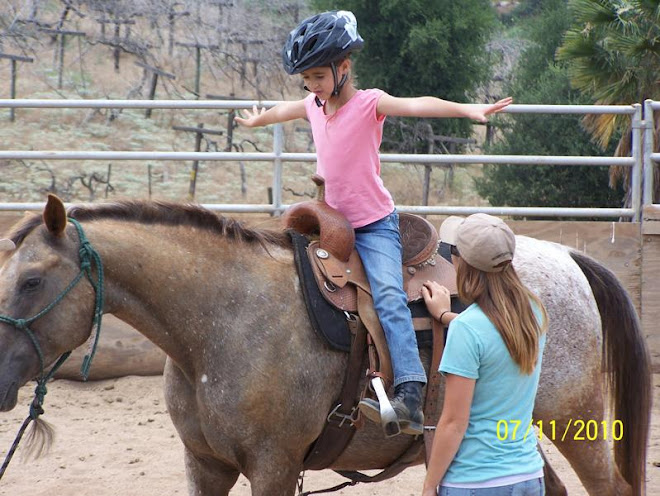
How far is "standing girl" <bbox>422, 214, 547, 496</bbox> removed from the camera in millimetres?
2236

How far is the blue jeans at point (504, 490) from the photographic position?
225cm

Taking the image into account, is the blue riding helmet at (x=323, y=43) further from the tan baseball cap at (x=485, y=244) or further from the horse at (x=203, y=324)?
the tan baseball cap at (x=485, y=244)

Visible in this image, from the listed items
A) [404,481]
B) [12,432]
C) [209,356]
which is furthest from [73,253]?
[12,432]

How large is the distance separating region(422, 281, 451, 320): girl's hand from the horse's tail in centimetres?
113

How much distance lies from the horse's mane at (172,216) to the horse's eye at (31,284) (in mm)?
256

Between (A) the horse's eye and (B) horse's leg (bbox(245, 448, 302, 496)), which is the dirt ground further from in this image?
(A) the horse's eye

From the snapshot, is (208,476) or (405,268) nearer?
(208,476)

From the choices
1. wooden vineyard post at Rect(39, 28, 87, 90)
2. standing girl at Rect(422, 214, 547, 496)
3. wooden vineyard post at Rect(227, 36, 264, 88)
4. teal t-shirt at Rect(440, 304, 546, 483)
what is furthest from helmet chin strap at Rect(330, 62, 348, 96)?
wooden vineyard post at Rect(227, 36, 264, 88)

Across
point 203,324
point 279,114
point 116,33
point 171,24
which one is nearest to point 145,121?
point 116,33

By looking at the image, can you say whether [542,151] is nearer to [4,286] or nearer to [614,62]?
[614,62]

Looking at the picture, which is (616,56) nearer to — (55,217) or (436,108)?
(436,108)

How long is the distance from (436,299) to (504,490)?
1060 millimetres

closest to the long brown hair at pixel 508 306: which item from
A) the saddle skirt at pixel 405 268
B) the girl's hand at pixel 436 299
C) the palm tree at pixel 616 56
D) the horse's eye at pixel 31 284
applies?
the girl's hand at pixel 436 299

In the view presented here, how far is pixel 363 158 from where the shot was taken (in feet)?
10.5
